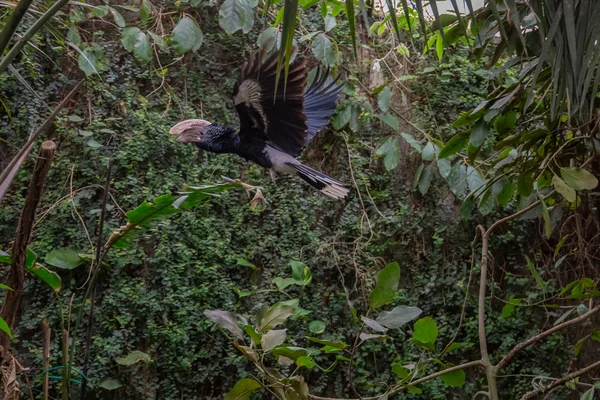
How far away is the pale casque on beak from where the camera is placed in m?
1.83

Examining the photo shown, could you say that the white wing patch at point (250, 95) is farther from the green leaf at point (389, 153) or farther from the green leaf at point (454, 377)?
the green leaf at point (389, 153)

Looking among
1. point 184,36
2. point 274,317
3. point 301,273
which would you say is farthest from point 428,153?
point 274,317

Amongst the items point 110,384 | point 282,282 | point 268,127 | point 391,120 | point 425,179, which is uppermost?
point 268,127

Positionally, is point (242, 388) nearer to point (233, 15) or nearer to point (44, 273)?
point (44, 273)

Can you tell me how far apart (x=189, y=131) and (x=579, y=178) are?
3.50ft

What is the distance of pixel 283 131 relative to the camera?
1736 millimetres

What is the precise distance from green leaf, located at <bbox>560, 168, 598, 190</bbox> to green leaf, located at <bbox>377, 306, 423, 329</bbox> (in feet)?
1.44

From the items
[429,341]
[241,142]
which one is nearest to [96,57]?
[241,142]

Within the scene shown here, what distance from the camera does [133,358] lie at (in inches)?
95.9

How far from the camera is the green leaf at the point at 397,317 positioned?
4.45 ft

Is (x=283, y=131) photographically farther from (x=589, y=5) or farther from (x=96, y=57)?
(x=96, y=57)

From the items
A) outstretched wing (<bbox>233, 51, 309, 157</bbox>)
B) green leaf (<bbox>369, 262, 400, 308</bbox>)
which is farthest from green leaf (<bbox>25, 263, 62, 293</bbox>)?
green leaf (<bbox>369, 262, 400, 308</bbox>)

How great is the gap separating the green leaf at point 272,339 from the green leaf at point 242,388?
0.09 m

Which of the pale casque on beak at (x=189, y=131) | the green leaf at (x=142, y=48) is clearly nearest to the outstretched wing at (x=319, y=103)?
the pale casque on beak at (x=189, y=131)
